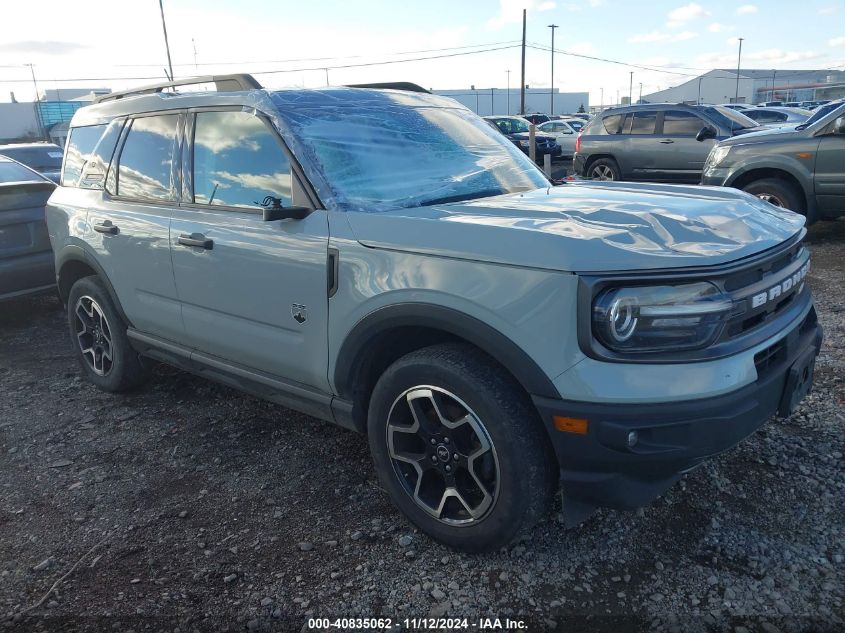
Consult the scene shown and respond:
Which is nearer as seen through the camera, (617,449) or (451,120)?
(617,449)

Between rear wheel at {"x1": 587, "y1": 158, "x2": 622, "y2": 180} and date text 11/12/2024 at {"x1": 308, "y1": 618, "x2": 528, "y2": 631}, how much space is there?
11257mm

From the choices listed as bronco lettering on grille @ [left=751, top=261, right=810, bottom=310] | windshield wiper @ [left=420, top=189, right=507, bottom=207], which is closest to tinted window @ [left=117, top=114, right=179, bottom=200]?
windshield wiper @ [left=420, top=189, right=507, bottom=207]

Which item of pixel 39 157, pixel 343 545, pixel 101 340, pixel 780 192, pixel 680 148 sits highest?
pixel 39 157

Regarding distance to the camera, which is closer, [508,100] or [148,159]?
[148,159]

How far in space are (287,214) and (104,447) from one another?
2024 mm

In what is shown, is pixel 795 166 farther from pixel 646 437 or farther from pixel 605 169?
pixel 646 437

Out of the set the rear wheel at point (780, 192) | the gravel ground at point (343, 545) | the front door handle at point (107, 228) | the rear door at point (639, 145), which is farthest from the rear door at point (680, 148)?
the front door handle at point (107, 228)

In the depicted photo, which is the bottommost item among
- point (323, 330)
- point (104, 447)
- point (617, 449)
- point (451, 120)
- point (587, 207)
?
point (104, 447)

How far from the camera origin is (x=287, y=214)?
2938 millimetres

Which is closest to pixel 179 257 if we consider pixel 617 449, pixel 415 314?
pixel 415 314

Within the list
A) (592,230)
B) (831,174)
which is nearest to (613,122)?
(831,174)

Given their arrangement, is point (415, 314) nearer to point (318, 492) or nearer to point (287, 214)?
point (287, 214)

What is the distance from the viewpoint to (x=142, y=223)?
387cm

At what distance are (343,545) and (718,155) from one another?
7.33m
